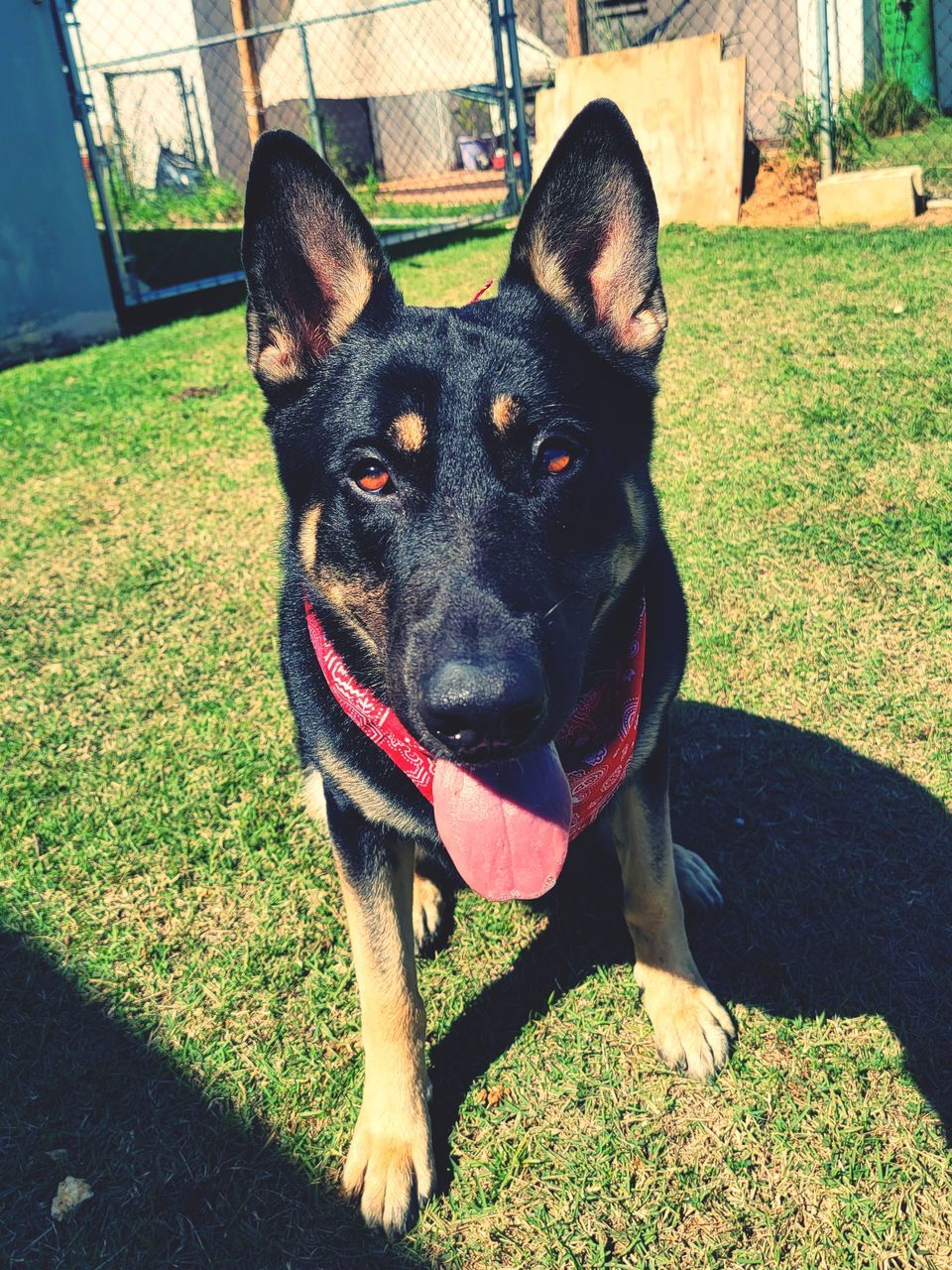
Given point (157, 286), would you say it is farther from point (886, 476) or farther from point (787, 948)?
point (787, 948)

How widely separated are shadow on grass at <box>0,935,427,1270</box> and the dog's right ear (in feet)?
5.91

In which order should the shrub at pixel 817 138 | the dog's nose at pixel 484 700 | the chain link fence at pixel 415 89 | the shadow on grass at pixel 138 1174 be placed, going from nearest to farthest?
the dog's nose at pixel 484 700
the shadow on grass at pixel 138 1174
the shrub at pixel 817 138
the chain link fence at pixel 415 89

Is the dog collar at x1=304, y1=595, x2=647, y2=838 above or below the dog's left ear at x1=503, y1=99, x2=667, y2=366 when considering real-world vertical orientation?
below

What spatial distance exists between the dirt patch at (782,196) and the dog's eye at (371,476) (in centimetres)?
957

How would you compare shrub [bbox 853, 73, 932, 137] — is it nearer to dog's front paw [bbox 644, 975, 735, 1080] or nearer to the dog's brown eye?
the dog's brown eye

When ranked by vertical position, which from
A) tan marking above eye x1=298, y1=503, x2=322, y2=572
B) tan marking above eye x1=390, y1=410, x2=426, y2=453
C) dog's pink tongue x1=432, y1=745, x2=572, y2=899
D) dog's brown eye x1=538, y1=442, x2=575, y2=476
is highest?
tan marking above eye x1=390, y1=410, x2=426, y2=453

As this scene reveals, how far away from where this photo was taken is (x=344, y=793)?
2.38 meters

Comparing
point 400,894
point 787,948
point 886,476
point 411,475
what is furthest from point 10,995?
point 886,476

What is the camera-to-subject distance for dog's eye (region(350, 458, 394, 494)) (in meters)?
2.24

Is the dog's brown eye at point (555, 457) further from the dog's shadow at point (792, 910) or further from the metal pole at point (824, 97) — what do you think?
the metal pole at point (824, 97)

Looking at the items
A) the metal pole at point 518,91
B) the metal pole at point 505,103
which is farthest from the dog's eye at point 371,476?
the metal pole at point 505,103

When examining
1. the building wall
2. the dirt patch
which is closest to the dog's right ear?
the building wall

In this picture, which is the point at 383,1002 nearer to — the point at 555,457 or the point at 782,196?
the point at 555,457

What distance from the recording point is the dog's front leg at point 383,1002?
7.69 feet
